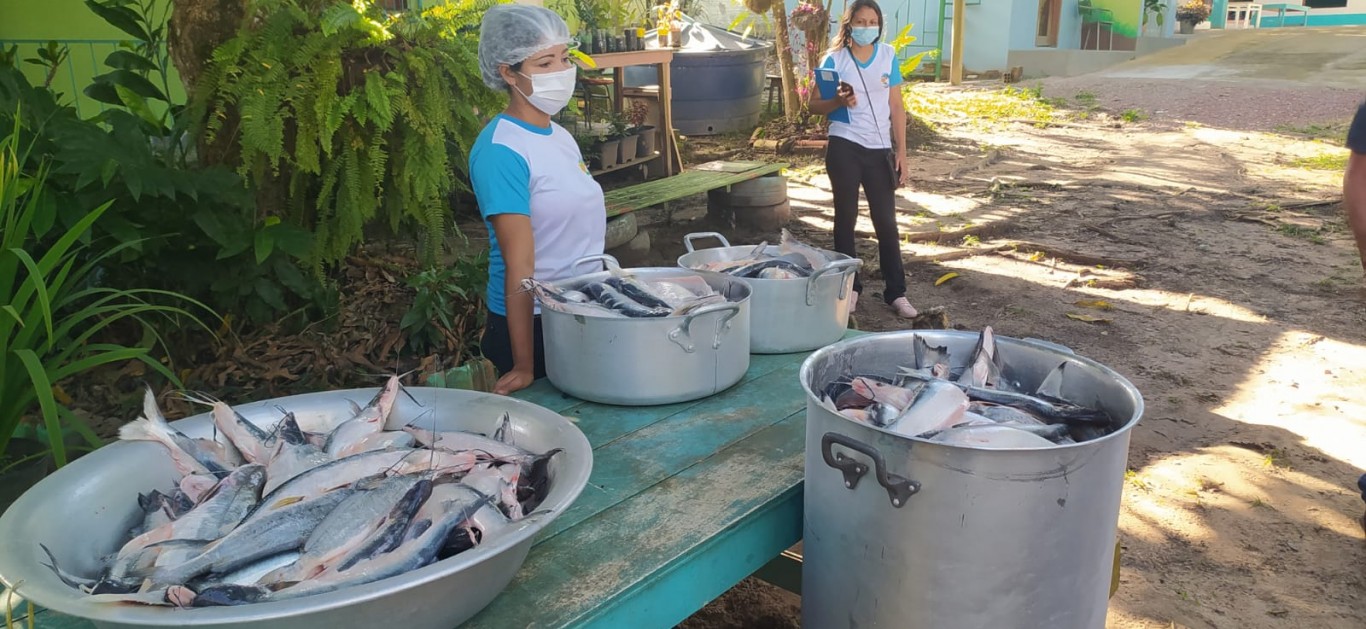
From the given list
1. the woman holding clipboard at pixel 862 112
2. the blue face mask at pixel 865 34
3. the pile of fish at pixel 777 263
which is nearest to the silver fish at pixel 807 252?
the pile of fish at pixel 777 263

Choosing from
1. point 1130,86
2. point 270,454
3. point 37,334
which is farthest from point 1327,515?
point 1130,86

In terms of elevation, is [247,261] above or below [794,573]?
above

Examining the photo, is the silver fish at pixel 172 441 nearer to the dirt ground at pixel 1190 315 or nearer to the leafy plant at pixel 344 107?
the dirt ground at pixel 1190 315

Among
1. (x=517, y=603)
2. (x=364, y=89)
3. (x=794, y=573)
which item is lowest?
(x=794, y=573)

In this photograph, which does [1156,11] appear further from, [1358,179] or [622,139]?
[1358,179]

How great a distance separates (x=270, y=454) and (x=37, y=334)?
1.21 metres

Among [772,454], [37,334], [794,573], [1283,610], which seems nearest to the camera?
[772,454]

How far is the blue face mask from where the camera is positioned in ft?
17.4

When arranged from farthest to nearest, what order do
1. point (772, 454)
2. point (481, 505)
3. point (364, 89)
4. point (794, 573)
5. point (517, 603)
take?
point (364, 89) → point (794, 573) → point (772, 454) → point (517, 603) → point (481, 505)

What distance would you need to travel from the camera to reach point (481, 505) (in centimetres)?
135

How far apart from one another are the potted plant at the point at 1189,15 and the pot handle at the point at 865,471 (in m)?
28.5

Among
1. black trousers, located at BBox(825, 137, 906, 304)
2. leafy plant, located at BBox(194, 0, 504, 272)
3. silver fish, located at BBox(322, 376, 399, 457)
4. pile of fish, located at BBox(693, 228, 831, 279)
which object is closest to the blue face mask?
black trousers, located at BBox(825, 137, 906, 304)

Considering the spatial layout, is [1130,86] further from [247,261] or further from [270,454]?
[270,454]

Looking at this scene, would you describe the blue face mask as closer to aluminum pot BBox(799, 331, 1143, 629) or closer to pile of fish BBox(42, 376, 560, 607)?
aluminum pot BBox(799, 331, 1143, 629)
